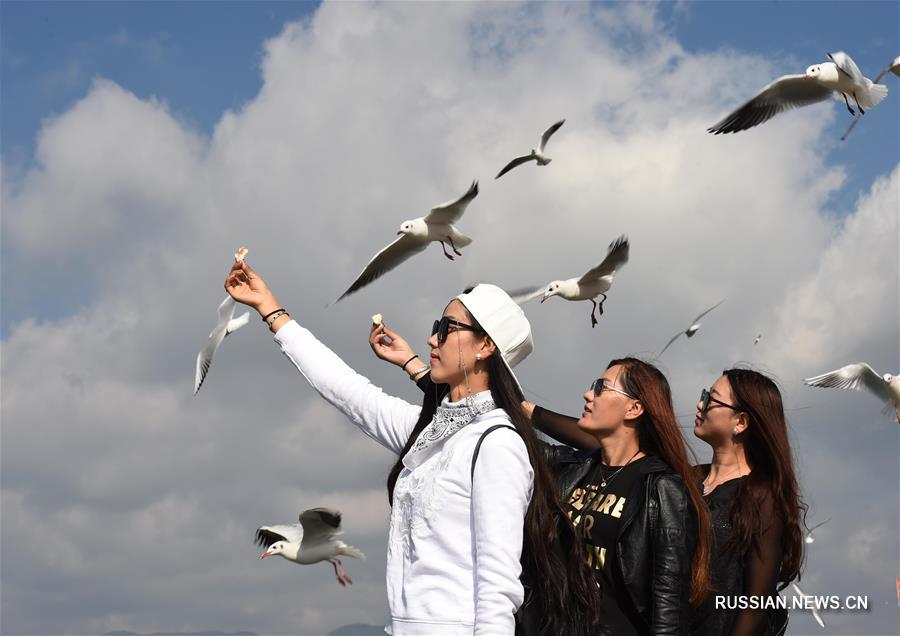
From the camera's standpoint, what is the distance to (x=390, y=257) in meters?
11.5

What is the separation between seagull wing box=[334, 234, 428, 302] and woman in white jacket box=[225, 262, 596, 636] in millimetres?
7544

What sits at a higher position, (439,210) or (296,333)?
(439,210)

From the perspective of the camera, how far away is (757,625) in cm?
417

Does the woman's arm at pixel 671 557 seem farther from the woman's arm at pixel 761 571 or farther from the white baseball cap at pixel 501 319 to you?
the white baseball cap at pixel 501 319

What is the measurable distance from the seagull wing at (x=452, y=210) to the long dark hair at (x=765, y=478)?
22.7ft

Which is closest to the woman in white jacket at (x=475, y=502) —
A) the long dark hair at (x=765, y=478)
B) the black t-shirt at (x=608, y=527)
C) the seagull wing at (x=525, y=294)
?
the black t-shirt at (x=608, y=527)

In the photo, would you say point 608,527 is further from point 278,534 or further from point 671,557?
point 278,534

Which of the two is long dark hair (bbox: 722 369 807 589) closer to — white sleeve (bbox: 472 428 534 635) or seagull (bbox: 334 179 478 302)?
white sleeve (bbox: 472 428 534 635)

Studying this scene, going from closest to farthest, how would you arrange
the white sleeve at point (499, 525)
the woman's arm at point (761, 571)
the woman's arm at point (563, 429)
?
the white sleeve at point (499, 525) → the woman's arm at point (761, 571) → the woman's arm at point (563, 429)

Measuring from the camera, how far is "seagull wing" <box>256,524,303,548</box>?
11.7 m

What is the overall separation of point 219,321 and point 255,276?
6003 mm

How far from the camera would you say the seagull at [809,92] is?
34.8 feet

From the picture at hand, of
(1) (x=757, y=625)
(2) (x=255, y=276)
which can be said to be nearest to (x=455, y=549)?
(2) (x=255, y=276)

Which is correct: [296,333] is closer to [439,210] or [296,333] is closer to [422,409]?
[422,409]
